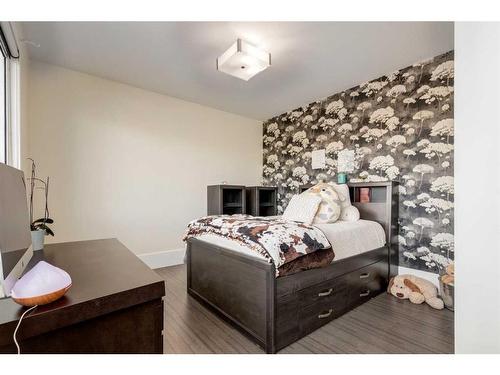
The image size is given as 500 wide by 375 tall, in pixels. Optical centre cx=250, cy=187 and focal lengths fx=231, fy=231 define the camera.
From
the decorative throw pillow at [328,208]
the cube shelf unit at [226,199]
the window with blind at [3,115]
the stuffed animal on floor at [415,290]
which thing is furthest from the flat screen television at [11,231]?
the stuffed animal on floor at [415,290]

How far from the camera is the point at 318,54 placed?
2363 millimetres

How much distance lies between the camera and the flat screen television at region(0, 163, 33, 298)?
0.68m

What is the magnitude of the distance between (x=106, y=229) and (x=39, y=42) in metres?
2.02

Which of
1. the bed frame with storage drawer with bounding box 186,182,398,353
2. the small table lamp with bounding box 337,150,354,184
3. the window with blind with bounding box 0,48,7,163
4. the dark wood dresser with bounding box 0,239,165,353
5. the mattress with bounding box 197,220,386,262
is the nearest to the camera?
the dark wood dresser with bounding box 0,239,165,353

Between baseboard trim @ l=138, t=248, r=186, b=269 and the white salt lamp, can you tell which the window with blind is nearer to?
the white salt lamp

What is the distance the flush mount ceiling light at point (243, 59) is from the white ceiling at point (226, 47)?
116mm

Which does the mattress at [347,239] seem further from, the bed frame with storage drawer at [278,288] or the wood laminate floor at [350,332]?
the wood laminate floor at [350,332]

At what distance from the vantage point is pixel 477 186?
0.94 meters

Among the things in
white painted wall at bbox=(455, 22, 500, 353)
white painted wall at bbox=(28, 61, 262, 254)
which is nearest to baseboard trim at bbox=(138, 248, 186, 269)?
white painted wall at bbox=(28, 61, 262, 254)

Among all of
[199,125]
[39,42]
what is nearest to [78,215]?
[39,42]

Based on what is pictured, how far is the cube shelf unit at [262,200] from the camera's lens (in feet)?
13.1

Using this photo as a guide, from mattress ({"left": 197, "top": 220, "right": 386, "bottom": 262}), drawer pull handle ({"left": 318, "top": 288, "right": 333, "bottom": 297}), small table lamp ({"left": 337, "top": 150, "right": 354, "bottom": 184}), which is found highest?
small table lamp ({"left": 337, "top": 150, "right": 354, "bottom": 184})

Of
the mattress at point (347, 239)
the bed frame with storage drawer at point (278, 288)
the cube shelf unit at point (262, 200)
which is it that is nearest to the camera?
the bed frame with storage drawer at point (278, 288)
